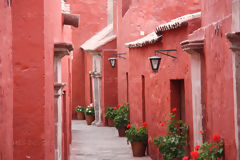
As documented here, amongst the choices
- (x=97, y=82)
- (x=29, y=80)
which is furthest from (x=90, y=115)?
(x=29, y=80)

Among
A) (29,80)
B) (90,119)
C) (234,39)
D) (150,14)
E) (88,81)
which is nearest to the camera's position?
(234,39)

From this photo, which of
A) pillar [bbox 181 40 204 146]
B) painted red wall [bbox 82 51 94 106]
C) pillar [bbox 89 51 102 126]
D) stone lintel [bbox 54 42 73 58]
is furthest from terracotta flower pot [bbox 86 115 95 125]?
stone lintel [bbox 54 42 73 58]

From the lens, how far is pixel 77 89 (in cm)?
2769

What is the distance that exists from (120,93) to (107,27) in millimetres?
7944

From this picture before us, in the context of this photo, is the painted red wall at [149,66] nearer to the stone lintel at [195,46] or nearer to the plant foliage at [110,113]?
the plant foliage at [110,113]

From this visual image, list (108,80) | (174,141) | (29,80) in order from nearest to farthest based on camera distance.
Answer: (29,80) < (174,141) < (108,80)

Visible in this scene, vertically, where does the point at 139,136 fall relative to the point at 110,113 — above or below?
below

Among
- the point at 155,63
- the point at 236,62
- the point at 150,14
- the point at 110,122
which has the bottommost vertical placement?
the point at 110,122

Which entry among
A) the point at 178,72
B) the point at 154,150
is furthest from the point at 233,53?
the point at 154,150

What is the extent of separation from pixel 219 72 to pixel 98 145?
34.0 ft

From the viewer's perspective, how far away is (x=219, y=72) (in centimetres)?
668

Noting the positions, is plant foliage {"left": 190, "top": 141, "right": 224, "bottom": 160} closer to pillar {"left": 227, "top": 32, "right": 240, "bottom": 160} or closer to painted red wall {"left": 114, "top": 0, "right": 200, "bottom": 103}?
pillar {"left": 227, "top": 32, "right": 240, "bottom": 160}

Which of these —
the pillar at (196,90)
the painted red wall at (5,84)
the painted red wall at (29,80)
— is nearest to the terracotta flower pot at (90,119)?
the pillar at (196,90)

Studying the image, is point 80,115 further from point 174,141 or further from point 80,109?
point 174,141
